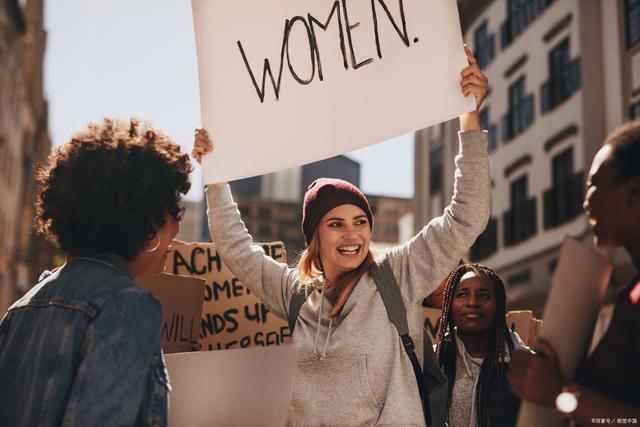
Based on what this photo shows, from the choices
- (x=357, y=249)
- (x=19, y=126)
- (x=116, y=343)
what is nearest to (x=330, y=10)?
(x=357, y=249)

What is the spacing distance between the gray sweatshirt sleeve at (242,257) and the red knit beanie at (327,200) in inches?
8.1

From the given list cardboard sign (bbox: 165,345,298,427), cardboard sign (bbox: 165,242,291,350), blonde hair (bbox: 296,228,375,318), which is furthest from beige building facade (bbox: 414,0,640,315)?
cardboard sign (bbox: 165,345,298,427)

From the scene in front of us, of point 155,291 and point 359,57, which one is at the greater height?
point 359,57

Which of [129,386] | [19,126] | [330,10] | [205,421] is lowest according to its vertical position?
[205,421]

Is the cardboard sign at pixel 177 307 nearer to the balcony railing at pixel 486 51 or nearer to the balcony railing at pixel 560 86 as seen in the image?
the balcony railing at pixel 560 86

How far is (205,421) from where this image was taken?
87.8 inches

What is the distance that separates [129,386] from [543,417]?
0.92 metres

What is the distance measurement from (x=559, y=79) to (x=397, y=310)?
650 inches

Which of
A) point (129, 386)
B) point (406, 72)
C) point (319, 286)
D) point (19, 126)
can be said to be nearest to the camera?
point (129, 386)

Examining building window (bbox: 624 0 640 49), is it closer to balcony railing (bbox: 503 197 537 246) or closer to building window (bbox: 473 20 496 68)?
balcony railing (bbox: 503 197 537 246)

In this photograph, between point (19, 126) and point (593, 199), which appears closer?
point (593, 199)

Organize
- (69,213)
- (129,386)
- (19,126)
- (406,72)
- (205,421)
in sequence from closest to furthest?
(129,386)
(69,213)
(205,421)
(406,72)
(19,126)

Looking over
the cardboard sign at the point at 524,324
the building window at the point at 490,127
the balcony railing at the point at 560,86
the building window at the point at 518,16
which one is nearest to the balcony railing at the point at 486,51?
the building window at the point at 518,16

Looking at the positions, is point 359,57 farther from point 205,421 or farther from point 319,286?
point 205,421
